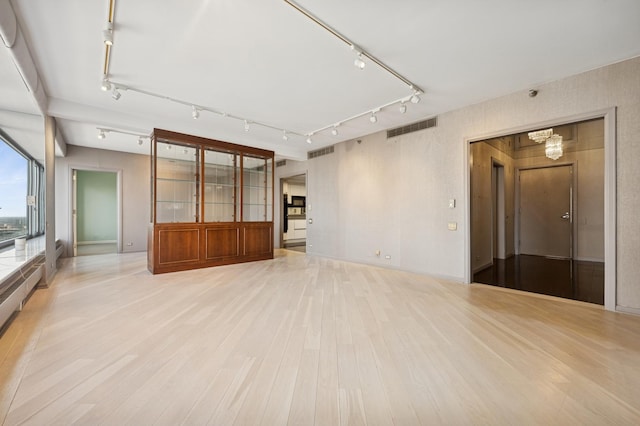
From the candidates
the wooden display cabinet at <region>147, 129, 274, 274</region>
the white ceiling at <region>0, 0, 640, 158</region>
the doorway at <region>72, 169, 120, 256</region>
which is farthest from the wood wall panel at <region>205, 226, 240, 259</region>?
the doorway at <region>72, 169, 120, 256</region>

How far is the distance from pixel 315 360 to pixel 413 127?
4627 millimetres

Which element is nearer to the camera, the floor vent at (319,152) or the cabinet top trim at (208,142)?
the cabinet top trim at (208,142)

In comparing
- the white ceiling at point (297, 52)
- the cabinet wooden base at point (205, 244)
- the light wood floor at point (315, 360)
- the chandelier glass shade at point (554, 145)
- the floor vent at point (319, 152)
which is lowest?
the light wood floor at point (315, 360)

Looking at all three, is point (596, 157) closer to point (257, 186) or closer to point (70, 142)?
point (257, 186)

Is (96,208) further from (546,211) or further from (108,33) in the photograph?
(546,211)

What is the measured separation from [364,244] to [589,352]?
415 centimetres

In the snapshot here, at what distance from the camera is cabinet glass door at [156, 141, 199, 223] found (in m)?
5.38

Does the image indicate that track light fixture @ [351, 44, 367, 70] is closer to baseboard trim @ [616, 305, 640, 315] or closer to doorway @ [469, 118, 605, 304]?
doorway @ [469, 118, 605, 304]

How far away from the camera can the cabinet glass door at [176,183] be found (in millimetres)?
5379

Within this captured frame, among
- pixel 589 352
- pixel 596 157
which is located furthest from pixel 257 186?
pixel 596 157

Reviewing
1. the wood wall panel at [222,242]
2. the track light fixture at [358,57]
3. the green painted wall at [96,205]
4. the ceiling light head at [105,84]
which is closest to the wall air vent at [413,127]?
the track light fixture at [358,57]

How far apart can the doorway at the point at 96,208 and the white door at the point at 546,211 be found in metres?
13.4

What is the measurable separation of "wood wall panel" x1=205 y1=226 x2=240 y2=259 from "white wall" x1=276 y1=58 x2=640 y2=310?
7.28ft

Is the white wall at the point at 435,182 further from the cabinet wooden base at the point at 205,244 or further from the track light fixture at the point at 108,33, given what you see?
the track light fixture at the point at 108,33
